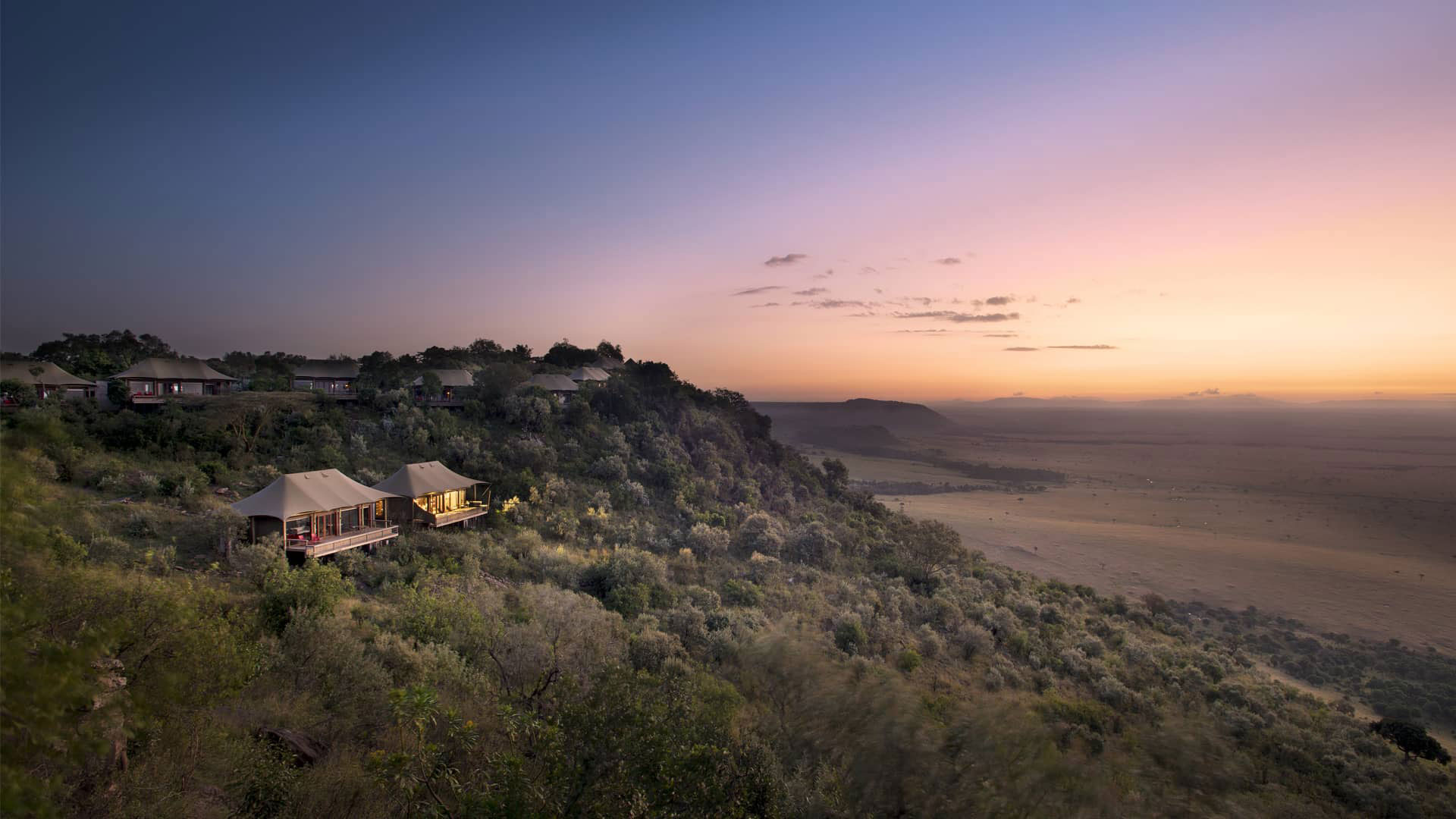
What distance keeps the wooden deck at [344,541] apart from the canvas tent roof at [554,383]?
2100 centimetres

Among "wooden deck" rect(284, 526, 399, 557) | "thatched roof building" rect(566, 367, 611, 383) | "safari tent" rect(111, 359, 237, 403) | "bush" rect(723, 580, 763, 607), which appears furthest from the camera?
"thatched roof building" rect(566, 367, 611, 383)

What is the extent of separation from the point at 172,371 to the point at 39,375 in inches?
183

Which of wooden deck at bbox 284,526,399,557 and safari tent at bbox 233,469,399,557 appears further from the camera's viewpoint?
safari tent at bbox 233,469,399,557

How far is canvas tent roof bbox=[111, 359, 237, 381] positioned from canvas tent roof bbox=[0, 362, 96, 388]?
1439 mm

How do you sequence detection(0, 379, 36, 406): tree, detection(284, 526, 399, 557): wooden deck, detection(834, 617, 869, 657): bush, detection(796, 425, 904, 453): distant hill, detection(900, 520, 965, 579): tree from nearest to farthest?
detection(834, 617, 869, 657): bush
detection(284, 526, 399, 557): wooden deck
detection(0, 379, 36, 406): tree
detection(900, 520, 965, 579): tree
detection(796, 425, 904, 453): distant hill

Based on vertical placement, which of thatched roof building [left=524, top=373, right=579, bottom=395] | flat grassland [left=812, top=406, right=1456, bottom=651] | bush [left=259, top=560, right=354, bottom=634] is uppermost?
thatched roof building [left=524, top=373, right=579, bottom=395]

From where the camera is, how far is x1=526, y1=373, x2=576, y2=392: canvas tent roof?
3906 cm

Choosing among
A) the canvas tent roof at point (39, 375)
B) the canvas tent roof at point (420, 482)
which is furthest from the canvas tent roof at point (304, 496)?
the canvas tent roof at point (39, 375)

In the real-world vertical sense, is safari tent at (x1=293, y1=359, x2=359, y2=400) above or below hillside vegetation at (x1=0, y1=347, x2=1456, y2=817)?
above

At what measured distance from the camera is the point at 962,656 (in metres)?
15.4

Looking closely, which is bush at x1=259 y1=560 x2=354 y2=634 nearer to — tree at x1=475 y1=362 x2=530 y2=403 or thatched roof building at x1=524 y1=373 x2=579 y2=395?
tree at x1=475 y1=362 x2=530 y2=403

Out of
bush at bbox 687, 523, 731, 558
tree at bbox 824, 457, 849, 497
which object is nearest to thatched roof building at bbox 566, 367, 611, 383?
tree at bbox 824, 457, 849, 497

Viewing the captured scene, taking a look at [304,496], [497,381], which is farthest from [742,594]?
[497,381]

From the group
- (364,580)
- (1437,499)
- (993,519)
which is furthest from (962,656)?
(1437,499)
